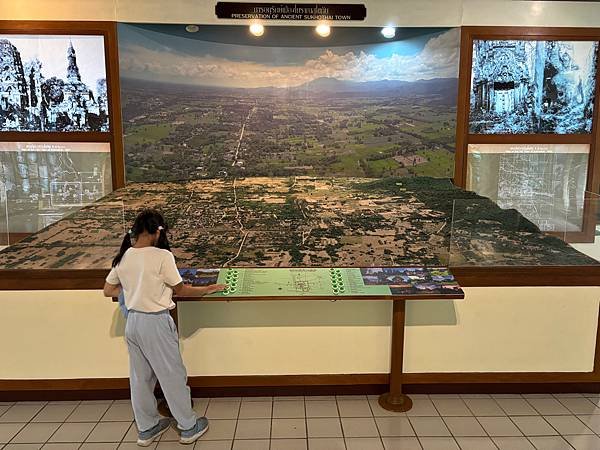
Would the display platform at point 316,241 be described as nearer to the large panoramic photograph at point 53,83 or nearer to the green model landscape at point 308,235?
the green model landscape at point 308,235

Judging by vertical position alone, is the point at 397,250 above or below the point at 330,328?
above

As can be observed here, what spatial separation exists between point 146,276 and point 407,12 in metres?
3.82

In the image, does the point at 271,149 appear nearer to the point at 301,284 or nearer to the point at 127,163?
the point at 127,163

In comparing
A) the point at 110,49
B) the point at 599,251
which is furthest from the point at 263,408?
the point at 110,49

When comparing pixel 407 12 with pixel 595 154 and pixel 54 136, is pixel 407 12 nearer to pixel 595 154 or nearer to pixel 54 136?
pixel 595 154

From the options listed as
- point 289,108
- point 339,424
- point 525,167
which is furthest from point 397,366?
point 525,167

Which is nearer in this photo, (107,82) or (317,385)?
(317,385)

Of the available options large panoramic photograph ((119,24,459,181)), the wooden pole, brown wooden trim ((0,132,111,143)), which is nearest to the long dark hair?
the wooden pole

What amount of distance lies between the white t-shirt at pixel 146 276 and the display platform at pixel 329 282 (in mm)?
316

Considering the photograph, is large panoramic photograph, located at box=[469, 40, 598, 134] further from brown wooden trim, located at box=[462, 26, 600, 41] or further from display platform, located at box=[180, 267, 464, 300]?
display platform, located at box=[180, 267, 464, 300]

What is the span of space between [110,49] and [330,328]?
3.46 meters

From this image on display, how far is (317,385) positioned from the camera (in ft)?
9.80

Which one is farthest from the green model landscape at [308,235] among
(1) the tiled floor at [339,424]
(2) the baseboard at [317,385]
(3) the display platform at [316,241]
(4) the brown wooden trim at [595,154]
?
(4) the brown wooden trim at [595,154]

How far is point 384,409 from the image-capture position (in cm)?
287
